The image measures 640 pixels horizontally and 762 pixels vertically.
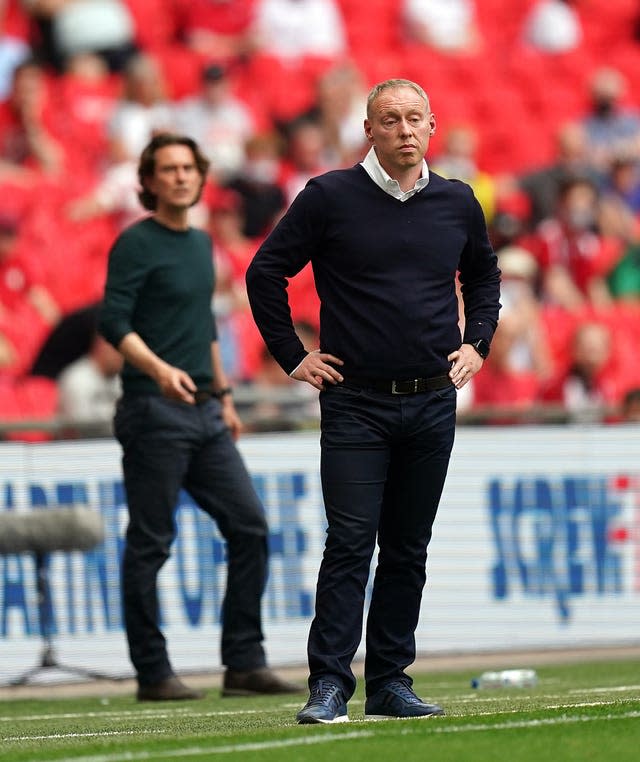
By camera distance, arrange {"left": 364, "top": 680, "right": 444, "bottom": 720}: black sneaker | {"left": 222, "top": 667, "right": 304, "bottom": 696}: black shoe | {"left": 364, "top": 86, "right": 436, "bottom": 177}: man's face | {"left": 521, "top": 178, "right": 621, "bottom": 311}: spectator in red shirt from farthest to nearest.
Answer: {"left": 521, "top": 178, "right": 621, "bottom": 311}: spectator in red shirt, {"left": 222, "top": 667, "right": 304, "bottom": 696}: black shoe, {"left": 364, "top": 680, "right": 444, "bottom": 720}: black sneaker, {"left": 364, "top": 86, "right": 436, "bottom": 177}: man's face

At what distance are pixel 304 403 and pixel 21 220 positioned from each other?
333cm

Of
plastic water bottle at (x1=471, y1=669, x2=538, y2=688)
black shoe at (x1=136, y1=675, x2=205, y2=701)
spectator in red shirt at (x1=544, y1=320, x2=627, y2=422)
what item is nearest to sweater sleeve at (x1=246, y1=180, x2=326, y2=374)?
black shoe at (x1=136, y1=675, x2=205, y2=701)

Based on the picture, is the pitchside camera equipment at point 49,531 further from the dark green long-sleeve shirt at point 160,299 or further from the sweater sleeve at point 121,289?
the sweater sleeve at point 121,289

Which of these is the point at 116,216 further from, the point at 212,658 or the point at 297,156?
the point at 212,658

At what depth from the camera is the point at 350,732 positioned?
5.07m

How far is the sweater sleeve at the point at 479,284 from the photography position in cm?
591

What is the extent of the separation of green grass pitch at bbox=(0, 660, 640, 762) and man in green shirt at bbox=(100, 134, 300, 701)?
15.6 inches

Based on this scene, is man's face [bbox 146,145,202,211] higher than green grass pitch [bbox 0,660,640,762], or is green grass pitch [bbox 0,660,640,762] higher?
man's face [bbox 146,145,202,211]

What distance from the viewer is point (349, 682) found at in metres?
5.63

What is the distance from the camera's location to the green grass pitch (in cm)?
465

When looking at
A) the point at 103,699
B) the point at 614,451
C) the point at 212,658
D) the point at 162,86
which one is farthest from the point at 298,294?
the point at 103,699

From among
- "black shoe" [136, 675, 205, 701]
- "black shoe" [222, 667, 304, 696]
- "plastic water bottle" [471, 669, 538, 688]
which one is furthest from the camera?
"plastic water bottle" [471, 669, 538, 688]

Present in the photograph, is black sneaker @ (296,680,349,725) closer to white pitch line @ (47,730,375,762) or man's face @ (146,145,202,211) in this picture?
white pitch line @ (47,730,375,762)

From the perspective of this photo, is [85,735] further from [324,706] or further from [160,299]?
[160,299]
